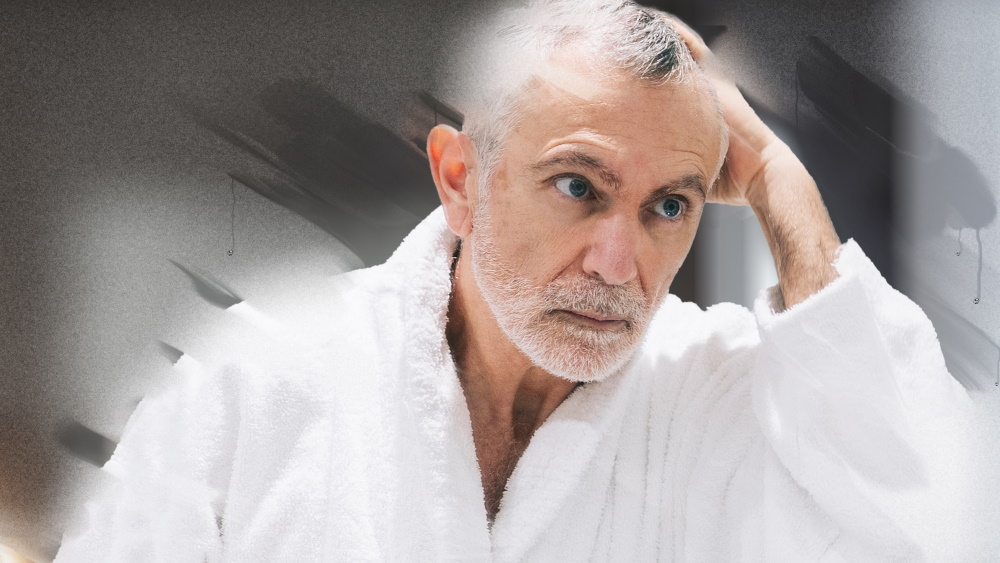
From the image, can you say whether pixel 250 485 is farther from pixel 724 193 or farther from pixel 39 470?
pixel 724 193

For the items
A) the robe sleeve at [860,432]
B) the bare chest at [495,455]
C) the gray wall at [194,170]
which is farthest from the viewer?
the gray wall at [194,170]

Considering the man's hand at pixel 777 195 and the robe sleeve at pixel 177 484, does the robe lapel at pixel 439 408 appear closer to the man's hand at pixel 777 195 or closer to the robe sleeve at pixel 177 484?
the robe sleeve at pixel 177 484

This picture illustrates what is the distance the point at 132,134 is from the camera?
1.01 meters

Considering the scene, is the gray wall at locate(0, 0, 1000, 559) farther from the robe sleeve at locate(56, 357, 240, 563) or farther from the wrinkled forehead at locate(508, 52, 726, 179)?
the wrinkled forehead at locate(508, 52, 726, 179)

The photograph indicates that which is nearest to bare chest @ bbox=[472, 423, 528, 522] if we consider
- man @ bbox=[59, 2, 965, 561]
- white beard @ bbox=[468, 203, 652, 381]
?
man @ bbox=[59, 2, 965, 561]

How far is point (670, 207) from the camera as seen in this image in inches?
30.1

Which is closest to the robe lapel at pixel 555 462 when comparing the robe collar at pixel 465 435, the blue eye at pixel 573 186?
the robe collar at pixel 465 435

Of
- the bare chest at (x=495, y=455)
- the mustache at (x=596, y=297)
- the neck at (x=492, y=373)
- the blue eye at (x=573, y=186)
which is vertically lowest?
the bare chest at (x=495, y=455)

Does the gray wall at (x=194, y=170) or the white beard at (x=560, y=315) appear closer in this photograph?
the white beard at (x=560, y=315)

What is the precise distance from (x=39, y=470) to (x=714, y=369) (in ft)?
2.77

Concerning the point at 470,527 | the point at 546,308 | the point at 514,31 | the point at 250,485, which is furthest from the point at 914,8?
the point at 250,485

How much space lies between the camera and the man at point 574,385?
28.7 inches

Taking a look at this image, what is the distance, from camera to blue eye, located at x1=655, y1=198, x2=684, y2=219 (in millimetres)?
758

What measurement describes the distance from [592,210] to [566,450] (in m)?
0.24
